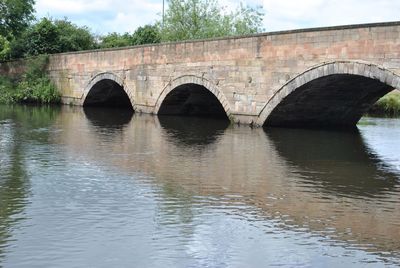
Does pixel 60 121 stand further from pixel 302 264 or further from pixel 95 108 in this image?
pixel 302 264

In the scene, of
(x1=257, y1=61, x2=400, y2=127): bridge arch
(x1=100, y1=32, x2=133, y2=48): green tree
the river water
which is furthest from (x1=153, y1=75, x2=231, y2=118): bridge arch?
(x1=100, y1=32, x2=133, y2=48): green tree

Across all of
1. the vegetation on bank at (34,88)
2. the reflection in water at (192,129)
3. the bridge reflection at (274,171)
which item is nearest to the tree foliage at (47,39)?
the vegetation on bank at (34,88)

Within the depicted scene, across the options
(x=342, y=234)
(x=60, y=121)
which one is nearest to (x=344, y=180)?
A: (x=342, y=234)

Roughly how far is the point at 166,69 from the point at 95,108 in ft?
25.0

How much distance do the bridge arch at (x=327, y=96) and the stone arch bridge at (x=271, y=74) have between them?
3 centimetres

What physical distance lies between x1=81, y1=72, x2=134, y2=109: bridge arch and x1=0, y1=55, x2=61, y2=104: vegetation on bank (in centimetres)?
276

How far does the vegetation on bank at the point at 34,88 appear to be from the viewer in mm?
31219

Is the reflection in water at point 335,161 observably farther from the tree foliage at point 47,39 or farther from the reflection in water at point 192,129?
the tree foliage at point 47,39

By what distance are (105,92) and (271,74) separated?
14.3m

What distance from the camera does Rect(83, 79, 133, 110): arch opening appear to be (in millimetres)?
28469

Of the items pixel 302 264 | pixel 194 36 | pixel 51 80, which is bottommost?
pixel 302 264

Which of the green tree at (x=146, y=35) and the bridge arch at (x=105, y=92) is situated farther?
the green tree at (x=146, y=35)

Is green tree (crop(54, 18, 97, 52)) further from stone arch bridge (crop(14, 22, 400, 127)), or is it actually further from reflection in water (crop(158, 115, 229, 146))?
reflection in water (crop(158, 115, 229, 146))

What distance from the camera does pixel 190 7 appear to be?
127 feet
